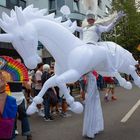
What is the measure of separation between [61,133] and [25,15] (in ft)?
11.8

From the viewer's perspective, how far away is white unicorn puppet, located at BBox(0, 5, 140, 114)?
6.03 metres

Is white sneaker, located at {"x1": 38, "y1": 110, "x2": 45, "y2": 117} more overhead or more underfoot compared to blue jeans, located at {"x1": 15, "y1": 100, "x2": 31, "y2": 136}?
more underfoot

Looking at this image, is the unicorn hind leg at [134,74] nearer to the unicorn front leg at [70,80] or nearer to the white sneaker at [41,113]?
the unicorn front leg at [70,80]

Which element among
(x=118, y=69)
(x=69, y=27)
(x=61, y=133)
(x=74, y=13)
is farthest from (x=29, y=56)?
(x=74, y=13)

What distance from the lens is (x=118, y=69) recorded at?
741 cm

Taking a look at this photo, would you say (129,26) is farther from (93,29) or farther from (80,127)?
(93,29)

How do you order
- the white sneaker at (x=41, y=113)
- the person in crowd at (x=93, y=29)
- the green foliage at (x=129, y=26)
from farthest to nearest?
the green foliage at (x=129, y=26), the white sneaker at (x=41, y=113), the person in crowd at (x=93, y=29)

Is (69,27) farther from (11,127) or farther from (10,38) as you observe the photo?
(11,127)

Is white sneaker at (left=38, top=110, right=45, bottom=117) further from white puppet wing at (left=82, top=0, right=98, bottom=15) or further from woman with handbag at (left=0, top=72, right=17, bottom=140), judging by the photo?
woman with handbag at (left=0, top=72, right=17, bottom=140)

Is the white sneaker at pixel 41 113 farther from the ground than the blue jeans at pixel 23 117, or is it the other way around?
the blue jeans at pixel 23 117

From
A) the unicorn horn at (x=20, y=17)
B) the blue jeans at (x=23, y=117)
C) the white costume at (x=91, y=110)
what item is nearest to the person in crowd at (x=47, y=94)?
the white costume at (x=91, y=110)

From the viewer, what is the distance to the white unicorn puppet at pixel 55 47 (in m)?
6.03

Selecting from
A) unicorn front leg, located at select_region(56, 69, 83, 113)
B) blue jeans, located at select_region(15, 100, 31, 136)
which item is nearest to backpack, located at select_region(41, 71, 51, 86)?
blue jeans, located at select_region(15, 100, 31, 136)

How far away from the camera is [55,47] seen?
6535 mm
